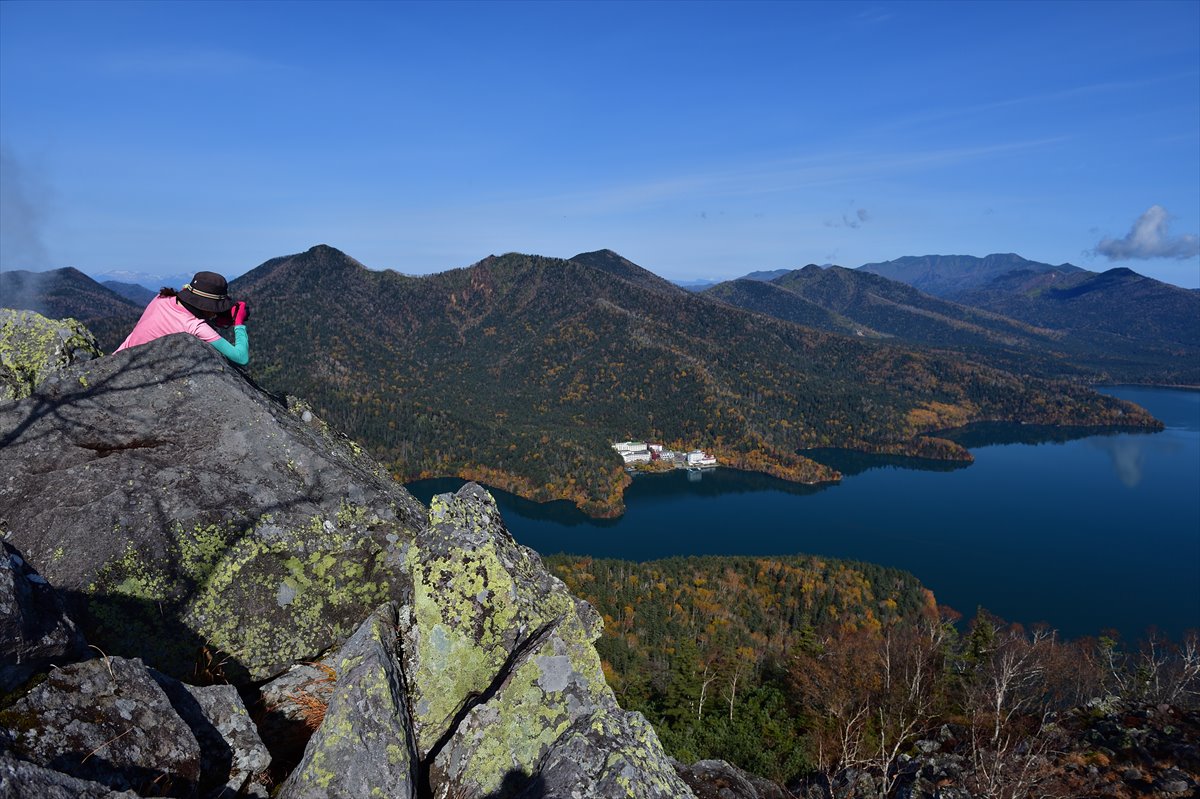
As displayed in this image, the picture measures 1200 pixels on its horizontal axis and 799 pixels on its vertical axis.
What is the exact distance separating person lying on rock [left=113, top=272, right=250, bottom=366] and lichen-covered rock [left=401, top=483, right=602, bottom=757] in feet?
12.3

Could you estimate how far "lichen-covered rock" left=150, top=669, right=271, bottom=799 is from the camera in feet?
14.4

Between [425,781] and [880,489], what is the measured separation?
176 m

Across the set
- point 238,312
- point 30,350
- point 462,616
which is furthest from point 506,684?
point 30,350

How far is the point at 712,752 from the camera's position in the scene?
18875mm

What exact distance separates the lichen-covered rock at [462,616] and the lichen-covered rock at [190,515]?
808mm

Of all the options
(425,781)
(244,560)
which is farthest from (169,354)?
(425,781)

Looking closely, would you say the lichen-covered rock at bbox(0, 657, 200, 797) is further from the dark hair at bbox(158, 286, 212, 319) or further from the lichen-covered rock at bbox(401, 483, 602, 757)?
the dark hair at bbox(158, 286, 212, 319)

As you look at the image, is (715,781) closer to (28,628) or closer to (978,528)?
(28,628)

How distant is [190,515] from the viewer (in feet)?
20.2

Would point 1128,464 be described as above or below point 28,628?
below

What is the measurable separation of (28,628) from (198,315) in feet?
16.6

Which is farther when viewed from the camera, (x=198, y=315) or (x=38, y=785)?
(x=198, y=315)

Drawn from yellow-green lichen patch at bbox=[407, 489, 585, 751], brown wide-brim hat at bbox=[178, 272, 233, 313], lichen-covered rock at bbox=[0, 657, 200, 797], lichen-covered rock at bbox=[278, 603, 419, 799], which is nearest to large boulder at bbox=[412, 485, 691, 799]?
yellow-green lichen patch at bbox=[407, 489, 585, 751]

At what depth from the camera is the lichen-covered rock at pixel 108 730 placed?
3439mm
